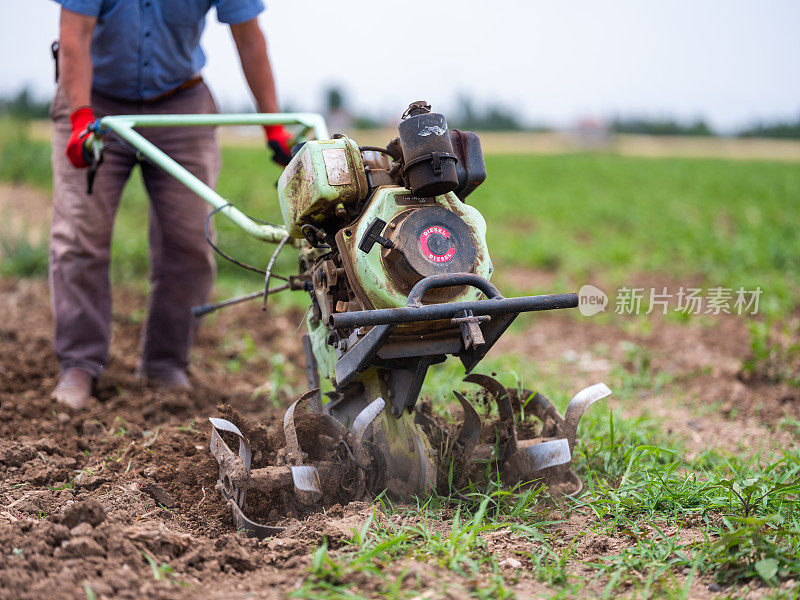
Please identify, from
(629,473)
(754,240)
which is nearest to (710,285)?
(754,240)

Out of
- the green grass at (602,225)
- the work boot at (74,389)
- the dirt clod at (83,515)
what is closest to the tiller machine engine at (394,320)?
the dirt clod at (83,515)

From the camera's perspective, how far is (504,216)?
12.5 meters

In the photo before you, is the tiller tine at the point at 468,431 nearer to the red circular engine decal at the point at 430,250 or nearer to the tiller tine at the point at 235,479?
the red circular engine decal at the point at 430,250

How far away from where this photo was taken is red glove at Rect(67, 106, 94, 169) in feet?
10.2

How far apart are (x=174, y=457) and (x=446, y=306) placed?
1.36m

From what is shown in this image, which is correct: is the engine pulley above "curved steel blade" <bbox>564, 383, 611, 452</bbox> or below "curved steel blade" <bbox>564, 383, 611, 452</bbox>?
above

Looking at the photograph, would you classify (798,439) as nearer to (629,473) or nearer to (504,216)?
(629,473)

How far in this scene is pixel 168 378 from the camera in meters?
3.92

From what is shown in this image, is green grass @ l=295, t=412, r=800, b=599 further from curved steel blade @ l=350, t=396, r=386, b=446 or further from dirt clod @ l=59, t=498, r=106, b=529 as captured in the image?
dirt clod @ l=59, t=498, r=106, b=529

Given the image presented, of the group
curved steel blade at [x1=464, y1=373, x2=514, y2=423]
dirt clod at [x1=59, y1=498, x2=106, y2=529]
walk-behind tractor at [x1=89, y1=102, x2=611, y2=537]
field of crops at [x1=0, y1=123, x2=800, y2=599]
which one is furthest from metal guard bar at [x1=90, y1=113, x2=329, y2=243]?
dirt clod at [x1=59, y1=498, x2=106, y2=529]

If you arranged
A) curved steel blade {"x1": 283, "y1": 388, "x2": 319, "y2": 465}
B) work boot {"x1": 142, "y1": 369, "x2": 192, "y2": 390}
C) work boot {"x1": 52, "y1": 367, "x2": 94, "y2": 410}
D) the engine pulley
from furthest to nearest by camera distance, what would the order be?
work boot {"x1": 142, "y1": 369, "x2": 192, "y2": 390} → work boot {"x1": 52, "y1": 367, "x2": 94, "y2": 410} → curved steel blade {"x1": 283, "y1": 388, "x2": 319, "y2": 465} → the engine pulley

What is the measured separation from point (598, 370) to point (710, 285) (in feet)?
9.25

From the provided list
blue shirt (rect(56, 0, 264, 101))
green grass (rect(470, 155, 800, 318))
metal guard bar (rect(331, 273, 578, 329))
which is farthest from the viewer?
green grass (rect(470, 155, 800, 318))

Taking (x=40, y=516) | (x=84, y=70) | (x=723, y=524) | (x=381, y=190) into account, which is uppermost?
(x=84, y=70)
